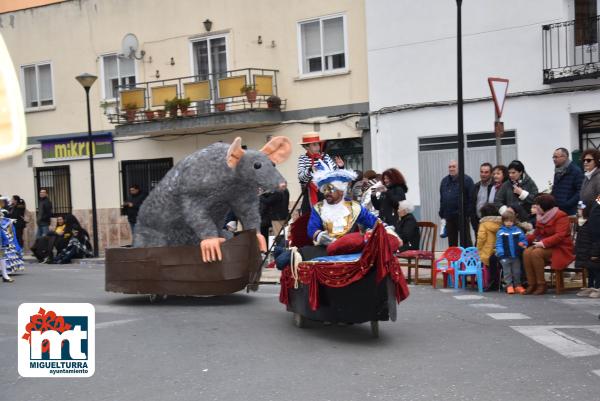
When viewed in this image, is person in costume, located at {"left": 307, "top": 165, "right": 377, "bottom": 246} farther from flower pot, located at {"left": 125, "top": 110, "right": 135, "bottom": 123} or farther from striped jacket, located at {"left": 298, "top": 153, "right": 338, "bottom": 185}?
flower pot, located at {"left": 125, "top": 110, "right": 135, "bottom": 123}

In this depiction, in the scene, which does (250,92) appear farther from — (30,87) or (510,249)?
(510,249)

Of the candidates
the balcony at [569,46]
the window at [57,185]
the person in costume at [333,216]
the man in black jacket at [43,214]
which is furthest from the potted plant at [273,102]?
the person in costume at [333,216]

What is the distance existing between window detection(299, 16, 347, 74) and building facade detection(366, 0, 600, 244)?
1.04m

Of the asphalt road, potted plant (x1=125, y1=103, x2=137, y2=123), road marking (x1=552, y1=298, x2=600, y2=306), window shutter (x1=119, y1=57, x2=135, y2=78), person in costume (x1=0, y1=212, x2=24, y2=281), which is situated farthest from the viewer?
window shutter (x1=119, y1=57, x2=135, y2=78)

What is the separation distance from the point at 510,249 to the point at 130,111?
46.7ft

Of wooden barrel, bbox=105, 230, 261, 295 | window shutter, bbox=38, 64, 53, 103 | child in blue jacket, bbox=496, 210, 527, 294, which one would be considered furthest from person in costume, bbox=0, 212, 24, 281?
window shutter, bbox=38, 64, 53, 103

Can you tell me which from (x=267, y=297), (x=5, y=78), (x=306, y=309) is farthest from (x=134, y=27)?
(x=5, y=78)

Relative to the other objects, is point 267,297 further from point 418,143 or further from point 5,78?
point 5,78

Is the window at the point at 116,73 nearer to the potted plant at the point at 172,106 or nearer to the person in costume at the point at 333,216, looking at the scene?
the potted plant at the point at 172,106

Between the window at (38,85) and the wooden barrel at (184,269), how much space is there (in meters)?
16.4

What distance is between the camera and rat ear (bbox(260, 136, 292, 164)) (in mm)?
10789

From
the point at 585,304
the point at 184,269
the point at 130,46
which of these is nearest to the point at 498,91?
the point at 585,304

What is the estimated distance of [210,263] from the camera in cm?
1063

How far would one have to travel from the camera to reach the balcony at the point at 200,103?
68.8 feet
